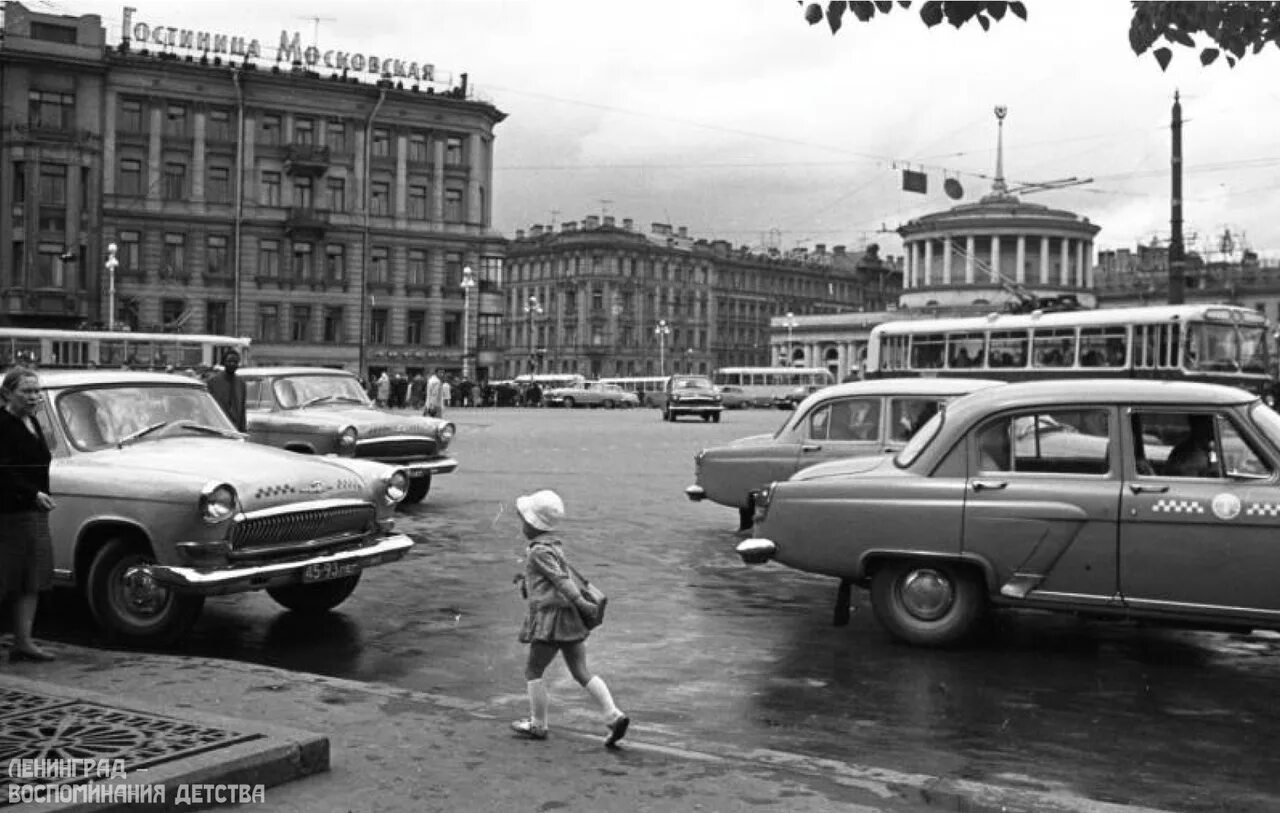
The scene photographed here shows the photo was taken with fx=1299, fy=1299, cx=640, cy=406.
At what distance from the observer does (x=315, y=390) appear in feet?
56.2

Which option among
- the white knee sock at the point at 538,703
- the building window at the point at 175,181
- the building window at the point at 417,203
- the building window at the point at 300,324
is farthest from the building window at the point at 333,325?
the white knee sock at the point at 538,703

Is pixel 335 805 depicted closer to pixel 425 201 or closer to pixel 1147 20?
pixel 1147 20

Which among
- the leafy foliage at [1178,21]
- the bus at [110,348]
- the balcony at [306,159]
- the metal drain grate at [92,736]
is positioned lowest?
the metal drain grate at [92,736]

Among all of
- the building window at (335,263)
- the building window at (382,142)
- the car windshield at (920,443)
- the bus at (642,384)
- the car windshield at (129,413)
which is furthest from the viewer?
the bus at (642,384)

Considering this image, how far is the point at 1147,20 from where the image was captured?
28.3 ft

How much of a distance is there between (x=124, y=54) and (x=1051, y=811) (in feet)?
240

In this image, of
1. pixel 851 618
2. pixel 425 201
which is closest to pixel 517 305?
pixel 425 201

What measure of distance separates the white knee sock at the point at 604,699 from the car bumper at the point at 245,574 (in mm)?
2996

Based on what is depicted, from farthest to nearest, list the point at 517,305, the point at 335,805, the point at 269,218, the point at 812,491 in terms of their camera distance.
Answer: the point at 517,305, the point at 269,218, the point at 812,491, the point at 335,805

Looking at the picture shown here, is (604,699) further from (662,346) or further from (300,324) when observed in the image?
(662,346)

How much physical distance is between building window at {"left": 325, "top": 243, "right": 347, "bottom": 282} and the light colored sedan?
68.0m

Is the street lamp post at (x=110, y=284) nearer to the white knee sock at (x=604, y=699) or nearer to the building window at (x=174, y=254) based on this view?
the building window at (x=174, y=254)

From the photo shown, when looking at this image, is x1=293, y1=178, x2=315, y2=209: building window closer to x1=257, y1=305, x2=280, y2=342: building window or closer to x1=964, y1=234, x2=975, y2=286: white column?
x1=257, y1=305, x2=280, y2=342: building window

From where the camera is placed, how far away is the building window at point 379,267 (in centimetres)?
7675
